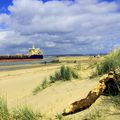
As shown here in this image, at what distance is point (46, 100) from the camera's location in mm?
8500

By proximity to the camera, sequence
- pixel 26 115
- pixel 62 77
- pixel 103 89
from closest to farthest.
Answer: pixel 26 115
pixel 103 89
pixel 62 77

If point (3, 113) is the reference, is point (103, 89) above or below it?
above

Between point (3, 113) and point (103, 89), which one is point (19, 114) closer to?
point (3, 113)

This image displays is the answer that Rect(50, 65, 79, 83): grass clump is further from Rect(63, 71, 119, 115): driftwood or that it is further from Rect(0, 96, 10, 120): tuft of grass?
Rect(0, 96, 10, 120): tuft of grass

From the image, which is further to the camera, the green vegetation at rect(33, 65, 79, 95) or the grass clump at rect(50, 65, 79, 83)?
the grass clump at rect(50, 65, 79, 83)

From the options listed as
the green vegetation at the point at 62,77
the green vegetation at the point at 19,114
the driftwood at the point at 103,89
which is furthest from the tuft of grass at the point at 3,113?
the green vegetation at the point at 62,77

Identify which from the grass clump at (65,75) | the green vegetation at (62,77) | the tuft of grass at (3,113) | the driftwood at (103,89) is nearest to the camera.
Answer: the tuft of grass at (3,113)

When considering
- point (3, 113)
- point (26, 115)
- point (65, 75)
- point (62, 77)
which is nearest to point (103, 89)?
point (26, 115)

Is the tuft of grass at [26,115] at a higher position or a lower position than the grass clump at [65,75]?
lower

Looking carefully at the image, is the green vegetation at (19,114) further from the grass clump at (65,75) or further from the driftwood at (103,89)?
the grass clump at (65,75)

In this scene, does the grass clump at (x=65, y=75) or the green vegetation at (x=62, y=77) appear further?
the grass clump at (x=65, y=75)

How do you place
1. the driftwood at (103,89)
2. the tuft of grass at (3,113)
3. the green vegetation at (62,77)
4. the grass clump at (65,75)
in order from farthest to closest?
the grass clump at (65,75), the green vegetation at (62,77), the driftwood at (103,89), the tuft of grass at (3,113)

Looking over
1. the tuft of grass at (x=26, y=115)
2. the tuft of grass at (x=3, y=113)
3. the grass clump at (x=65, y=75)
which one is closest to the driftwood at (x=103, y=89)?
the tuft of grass at (x=26, y=115)

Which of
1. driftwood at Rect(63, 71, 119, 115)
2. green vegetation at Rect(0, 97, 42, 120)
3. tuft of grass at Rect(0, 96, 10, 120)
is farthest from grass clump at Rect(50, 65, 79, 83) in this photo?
tuft of grass at Rect(0, 96, 10, 120)
